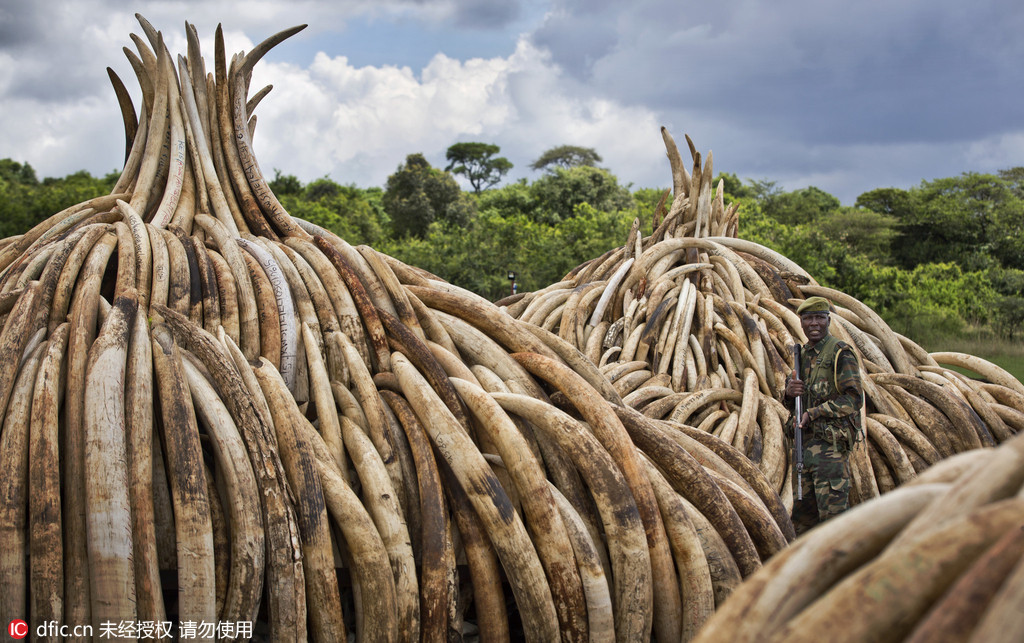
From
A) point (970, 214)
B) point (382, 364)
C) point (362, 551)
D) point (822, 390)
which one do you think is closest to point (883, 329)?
point (822, 390)

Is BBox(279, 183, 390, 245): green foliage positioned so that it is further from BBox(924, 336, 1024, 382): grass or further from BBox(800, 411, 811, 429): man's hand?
BBox(800, 411, 811, 429): man's hand

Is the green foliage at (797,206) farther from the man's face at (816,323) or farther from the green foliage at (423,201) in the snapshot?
the man's face at (816,323)

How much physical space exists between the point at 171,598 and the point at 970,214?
3419 cm

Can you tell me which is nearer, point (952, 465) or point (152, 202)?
point (952, 465)

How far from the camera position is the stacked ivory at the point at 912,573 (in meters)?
0.85

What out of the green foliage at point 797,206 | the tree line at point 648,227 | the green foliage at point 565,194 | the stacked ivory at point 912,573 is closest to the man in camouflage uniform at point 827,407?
the stacked ivory at point 912,573

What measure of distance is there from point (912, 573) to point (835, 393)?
360 centimetres

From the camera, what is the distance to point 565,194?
31.7 m

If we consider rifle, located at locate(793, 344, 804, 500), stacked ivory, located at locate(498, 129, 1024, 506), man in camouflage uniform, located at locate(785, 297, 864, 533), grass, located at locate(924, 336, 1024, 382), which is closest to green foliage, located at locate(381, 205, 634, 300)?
grass, located at locate(924, 336, 1024, 382)

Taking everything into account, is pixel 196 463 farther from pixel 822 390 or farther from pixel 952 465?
pixel 822 390

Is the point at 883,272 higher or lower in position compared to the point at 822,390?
higher

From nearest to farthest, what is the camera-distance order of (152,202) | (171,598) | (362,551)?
(362,551)
(171,598)
(152,202)

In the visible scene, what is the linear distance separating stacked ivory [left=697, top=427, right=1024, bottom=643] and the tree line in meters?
16.1

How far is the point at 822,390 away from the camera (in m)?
4.26
